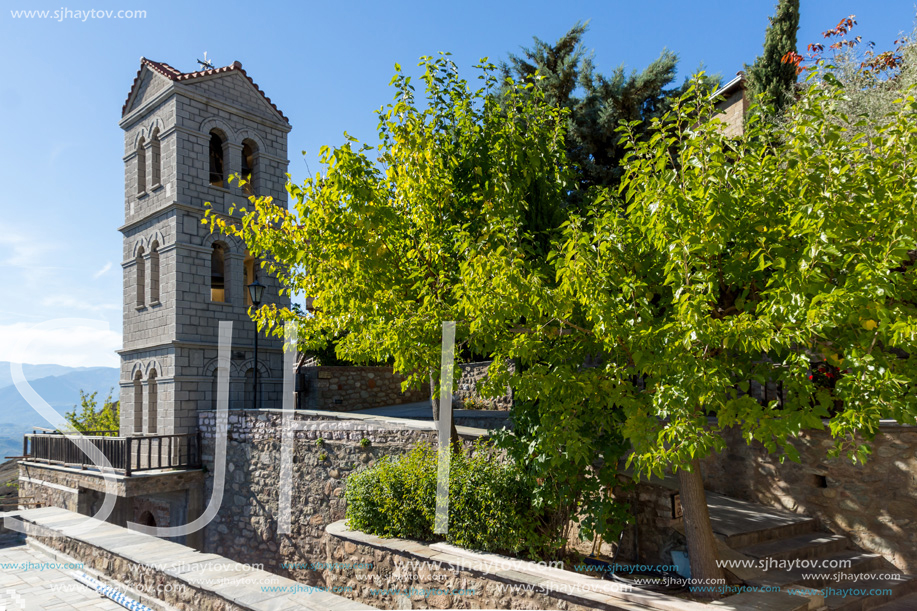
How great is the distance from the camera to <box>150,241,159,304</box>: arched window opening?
687 inches

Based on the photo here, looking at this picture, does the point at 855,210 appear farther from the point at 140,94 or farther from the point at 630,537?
the point at 140,94

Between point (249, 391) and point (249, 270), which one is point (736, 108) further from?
point (249, 391)

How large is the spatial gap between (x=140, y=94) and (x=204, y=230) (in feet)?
17.8

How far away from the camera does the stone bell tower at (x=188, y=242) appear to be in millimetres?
16672

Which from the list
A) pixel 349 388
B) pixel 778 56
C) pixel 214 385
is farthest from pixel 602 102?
pixel 214 385

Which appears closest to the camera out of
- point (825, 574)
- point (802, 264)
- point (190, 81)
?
point (802, 264)

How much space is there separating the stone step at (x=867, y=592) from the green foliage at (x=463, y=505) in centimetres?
294

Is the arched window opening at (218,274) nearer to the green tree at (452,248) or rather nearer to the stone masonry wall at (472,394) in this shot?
the stone masonry wall at (472,394)

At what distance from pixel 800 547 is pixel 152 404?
54.9ft

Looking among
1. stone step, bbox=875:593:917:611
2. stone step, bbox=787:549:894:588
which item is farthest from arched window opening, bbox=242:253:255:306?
stone step, bbox=875:593:917:611

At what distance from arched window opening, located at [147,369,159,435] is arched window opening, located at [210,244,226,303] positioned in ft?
9.27

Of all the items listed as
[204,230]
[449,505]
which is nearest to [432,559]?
[449,505]

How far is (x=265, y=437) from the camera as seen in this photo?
13.8 m

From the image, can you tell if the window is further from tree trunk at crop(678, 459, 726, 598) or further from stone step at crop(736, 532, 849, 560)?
stone step at crop(736, 532, 849, 560)
